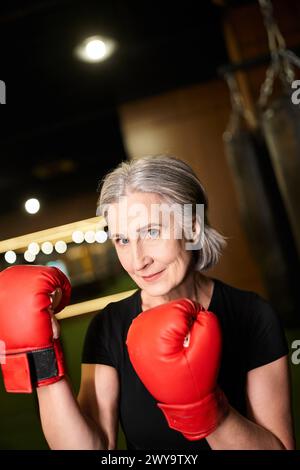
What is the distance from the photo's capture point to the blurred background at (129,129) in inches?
41.3

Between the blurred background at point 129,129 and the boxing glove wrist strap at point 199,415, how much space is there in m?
0.33

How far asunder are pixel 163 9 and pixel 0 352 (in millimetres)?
1903

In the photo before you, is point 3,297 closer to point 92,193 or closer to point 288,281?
point 92,193

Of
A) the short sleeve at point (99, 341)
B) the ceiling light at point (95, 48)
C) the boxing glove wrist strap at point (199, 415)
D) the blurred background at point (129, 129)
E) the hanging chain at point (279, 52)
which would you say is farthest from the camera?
the ceiling light at point (95, 48)

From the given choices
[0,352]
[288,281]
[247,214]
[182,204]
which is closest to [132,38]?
[247,214]

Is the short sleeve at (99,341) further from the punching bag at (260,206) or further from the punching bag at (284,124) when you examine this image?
the punching bag at (260,206)

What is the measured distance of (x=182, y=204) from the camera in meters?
0.85

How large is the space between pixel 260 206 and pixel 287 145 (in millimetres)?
695

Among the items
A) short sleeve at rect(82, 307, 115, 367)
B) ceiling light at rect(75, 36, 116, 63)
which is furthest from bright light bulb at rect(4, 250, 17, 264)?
ceiling light at rect(75, 36, 116, 63)

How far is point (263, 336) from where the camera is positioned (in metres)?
0.93

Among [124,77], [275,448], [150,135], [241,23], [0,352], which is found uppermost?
[241,23]

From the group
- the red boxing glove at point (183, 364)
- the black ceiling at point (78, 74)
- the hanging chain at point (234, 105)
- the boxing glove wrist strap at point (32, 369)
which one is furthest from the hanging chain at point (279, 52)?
the boxing glove wrist strap at point (32, 369)

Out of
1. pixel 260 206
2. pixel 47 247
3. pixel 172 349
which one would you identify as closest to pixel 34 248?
pixel 47 247

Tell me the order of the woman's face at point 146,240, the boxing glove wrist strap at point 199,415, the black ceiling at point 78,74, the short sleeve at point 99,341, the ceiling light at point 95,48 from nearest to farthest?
the boxing glove wrist strap at point 199,415 → the woman's face at point 146,240 → the short sleeve at point 99,341 → the black ceiling at point 78,74 → the ceiling light at point 95,48
